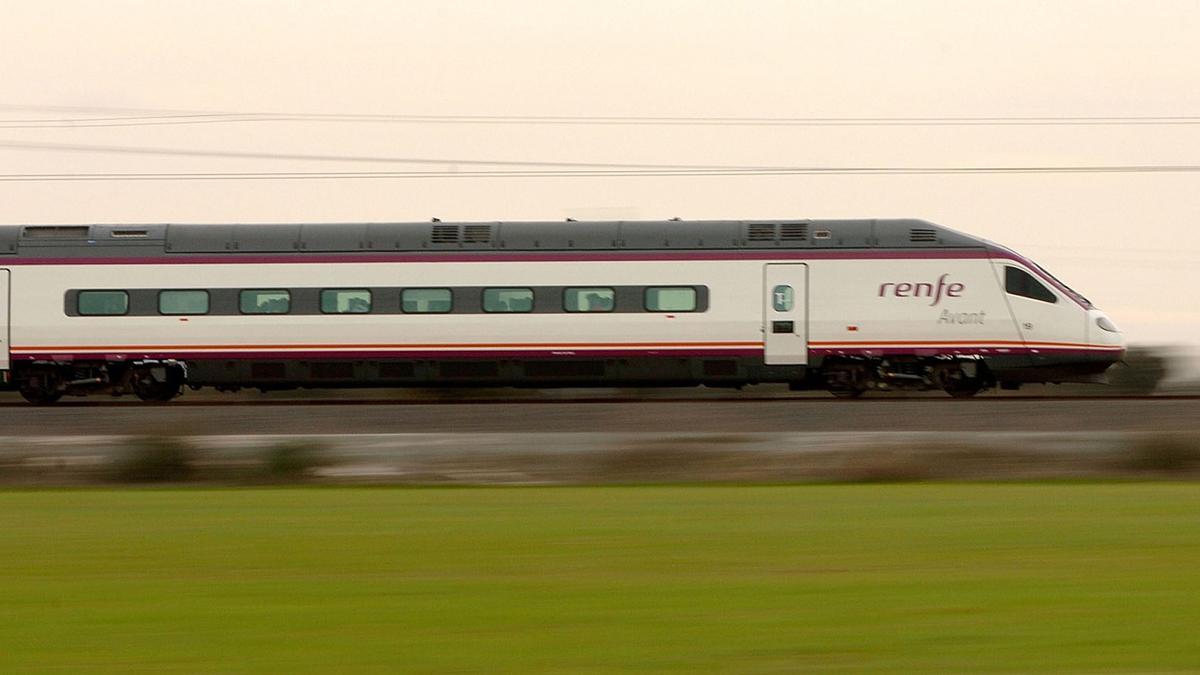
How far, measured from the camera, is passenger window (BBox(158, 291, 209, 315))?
26000 millimetres

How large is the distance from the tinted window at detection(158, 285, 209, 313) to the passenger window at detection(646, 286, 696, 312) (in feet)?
25.6

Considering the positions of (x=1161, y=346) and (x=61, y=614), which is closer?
(x=61, y=614)

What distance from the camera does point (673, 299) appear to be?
1000 inches

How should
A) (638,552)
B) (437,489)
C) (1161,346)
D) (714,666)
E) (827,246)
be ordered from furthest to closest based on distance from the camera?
(1161,346) < (827,246) < (437,489) < (638,552) < (714,666)

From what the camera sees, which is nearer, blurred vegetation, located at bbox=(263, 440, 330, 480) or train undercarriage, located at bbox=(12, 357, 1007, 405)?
blurred vegetation, located at bbox=(263, 440, 330, 480)

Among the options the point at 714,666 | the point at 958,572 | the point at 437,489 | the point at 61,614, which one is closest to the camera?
the point at 714,666

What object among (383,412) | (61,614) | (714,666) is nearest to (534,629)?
(714,666)

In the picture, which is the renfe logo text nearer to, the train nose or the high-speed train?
the high-speed train

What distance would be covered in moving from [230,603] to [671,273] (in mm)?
18909

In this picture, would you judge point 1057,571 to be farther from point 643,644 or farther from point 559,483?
point 559,483

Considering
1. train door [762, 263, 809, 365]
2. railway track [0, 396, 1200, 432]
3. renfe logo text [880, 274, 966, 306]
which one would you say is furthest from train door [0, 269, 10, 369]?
renfe logo text [880, 274, 966, 306]

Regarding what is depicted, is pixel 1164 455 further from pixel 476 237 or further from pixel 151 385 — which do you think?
pixel 151 385

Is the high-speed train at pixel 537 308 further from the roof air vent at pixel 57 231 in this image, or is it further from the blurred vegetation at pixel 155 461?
the blurred vegetation at pixel 155 461

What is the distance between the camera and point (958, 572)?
25.3 feet
